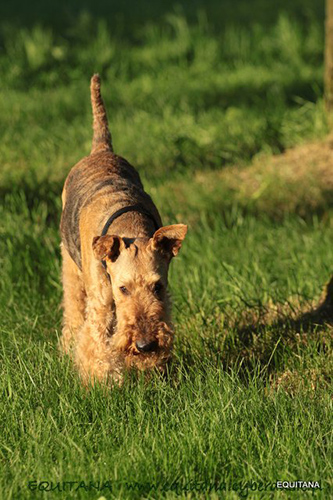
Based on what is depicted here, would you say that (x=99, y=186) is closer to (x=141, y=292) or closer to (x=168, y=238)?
(x=168, y=238)

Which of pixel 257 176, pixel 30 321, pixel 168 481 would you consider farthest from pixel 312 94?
pixel 168 481

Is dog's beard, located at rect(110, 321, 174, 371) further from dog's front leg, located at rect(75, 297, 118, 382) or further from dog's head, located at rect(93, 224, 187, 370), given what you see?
dog's front leg, located at rect(75, 297, 118, 382)

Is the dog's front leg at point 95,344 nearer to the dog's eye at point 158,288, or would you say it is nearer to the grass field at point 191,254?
the grass field at point 191,254

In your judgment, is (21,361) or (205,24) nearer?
(21,361)

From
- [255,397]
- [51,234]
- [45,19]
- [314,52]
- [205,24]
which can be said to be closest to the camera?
[255,397]

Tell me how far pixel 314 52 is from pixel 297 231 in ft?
19.6

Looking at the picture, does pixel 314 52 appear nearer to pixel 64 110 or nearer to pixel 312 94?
pixel 312 94

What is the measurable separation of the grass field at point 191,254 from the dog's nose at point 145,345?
7.8 inches

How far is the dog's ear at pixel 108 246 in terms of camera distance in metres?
4.27

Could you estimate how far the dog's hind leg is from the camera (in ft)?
16.9

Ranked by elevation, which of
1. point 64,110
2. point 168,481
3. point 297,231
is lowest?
point 168,481

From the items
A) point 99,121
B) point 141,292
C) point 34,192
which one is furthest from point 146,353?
point 34,192

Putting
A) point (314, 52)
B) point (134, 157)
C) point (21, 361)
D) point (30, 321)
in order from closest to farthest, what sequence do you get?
point (21, 361) < point (30, 321) < point (134, 157) < point (314, 52)

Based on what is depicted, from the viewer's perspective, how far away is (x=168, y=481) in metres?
3.40
